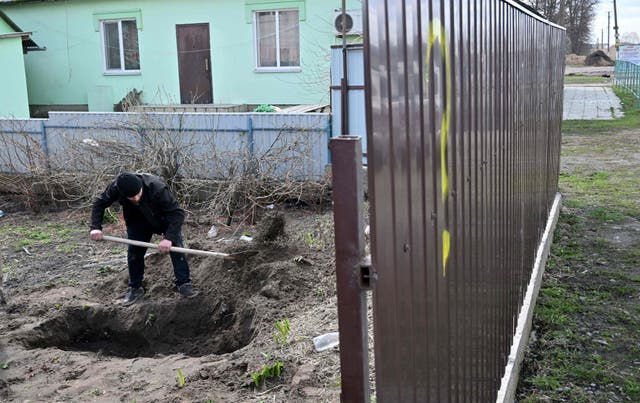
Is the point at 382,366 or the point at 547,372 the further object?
the point at 547,372

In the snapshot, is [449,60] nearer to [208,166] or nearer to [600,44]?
[208,166]

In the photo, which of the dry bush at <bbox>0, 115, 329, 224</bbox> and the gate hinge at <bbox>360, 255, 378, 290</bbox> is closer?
the gate hinge at <bbox>360, 255, 378, 290</bbox>

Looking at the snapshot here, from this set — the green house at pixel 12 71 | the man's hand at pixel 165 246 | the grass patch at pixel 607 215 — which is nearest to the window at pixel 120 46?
the green house at pixel 12 71

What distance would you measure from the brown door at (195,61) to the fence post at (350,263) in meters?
17.0

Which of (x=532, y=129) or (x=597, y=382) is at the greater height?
(x=532, y=129)

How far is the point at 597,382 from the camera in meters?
4.66

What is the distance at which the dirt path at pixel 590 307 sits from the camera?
4652 mm

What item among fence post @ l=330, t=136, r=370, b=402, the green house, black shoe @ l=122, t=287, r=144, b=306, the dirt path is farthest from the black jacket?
the green house

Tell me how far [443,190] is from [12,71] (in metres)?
17.6

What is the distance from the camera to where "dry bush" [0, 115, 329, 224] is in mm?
10156

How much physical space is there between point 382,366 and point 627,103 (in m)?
25.9

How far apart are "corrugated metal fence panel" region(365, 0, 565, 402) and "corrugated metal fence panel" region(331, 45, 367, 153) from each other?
5879 mm

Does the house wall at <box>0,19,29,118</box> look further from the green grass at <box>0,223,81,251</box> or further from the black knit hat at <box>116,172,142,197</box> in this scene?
the black knit hat at <box>116,172,142,197</box>

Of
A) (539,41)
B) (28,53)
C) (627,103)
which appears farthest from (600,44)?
(539,41)
